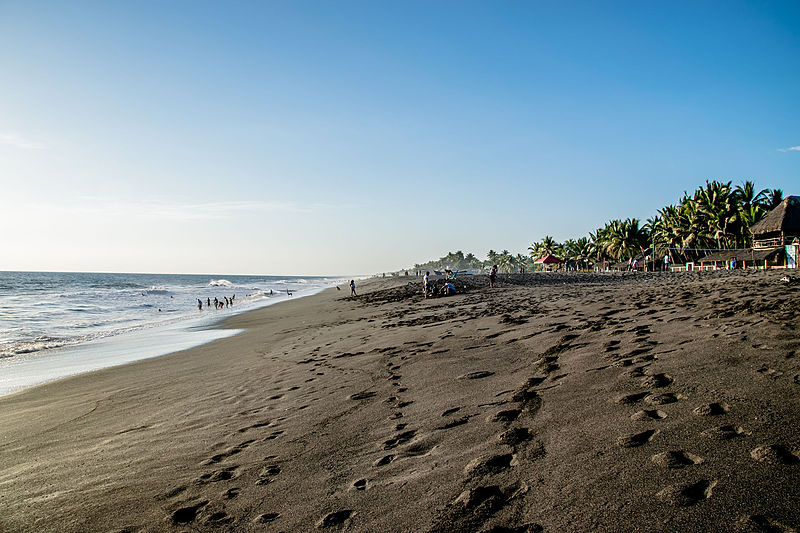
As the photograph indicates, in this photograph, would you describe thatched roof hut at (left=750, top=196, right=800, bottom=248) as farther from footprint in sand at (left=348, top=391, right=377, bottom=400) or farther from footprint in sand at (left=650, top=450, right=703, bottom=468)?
footprint in sand at (left=650, top=450, right=703, bottom=468)

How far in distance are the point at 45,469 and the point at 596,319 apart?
9.02 metres

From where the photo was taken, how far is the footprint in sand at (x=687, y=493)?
2.60 metres

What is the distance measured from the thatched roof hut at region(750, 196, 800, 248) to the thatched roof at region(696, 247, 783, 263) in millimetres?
1309

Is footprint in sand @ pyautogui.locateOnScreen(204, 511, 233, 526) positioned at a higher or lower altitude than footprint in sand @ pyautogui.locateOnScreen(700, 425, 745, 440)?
lower

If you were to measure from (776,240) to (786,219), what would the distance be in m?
2.17

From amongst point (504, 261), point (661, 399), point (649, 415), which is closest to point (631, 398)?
point (661, 399)

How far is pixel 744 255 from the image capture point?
123ft

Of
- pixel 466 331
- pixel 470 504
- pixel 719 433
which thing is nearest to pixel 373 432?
pixel 470 504

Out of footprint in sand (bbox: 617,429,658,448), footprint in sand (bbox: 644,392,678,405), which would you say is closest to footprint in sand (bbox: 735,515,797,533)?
footprint in sand (bbox: 617,429,658,448)

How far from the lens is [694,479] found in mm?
2793

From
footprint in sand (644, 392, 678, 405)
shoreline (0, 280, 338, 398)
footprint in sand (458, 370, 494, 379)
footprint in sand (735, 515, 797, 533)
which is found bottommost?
shoreline (0, 280, 338, 398)

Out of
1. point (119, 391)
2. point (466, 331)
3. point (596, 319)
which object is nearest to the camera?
point (119, 391)

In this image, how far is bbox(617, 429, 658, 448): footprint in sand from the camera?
3352mm

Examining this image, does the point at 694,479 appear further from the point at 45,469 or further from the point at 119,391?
the point at 119,391
